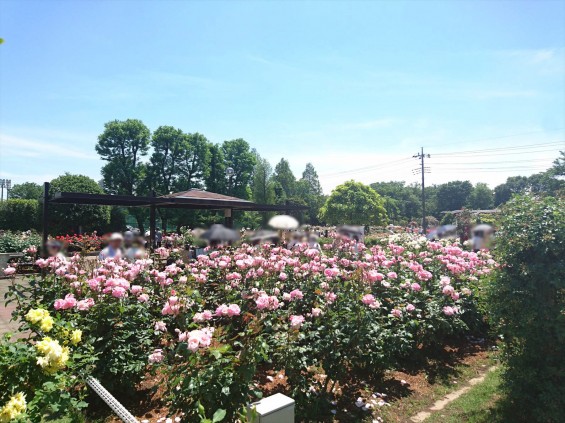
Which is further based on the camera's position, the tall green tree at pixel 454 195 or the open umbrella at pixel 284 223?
the tall green tree at pixel 454 195

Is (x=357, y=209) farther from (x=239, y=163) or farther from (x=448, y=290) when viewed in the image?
(x=448, y=290)

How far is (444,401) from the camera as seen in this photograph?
3.27 m

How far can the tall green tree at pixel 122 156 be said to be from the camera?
2150cm

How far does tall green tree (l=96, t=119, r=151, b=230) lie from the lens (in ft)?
70.5

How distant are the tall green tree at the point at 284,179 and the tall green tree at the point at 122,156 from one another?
1742 cm

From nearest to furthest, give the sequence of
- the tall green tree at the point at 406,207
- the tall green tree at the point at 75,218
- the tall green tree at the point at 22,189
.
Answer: the tall green tree at the point at 406,207 → the tall green tree at the point at 75,218 → the tall green tree at the point at 22,189

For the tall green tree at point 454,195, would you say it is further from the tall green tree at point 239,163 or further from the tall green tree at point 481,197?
the tall green tree at point 239,163

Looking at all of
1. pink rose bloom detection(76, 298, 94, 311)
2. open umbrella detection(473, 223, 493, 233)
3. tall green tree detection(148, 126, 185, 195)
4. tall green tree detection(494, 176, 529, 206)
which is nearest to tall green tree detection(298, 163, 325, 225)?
open umbrella detection(473, 223, 493, 233)

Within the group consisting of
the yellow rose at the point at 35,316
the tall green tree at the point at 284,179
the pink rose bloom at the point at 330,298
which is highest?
the tall green tree at the point at 284,179

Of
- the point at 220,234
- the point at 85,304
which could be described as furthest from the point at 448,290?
the point at 85,304

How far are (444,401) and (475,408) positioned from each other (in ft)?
0.89

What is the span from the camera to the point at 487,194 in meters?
4.22

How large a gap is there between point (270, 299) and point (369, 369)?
1.55m

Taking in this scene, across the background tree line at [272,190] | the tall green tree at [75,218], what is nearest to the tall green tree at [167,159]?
the background tree line at [272,190]
